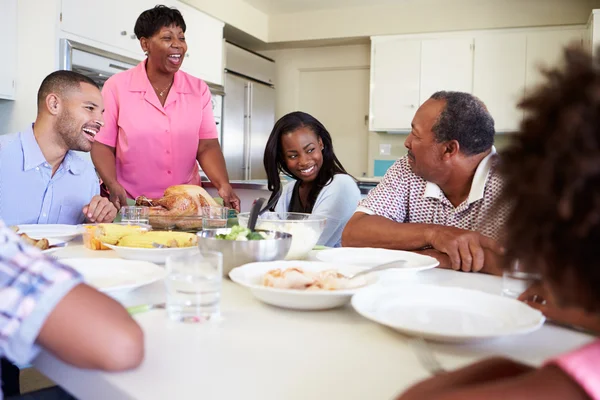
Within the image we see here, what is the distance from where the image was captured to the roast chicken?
1610 mm

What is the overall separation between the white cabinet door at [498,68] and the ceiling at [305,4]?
3.05 ft

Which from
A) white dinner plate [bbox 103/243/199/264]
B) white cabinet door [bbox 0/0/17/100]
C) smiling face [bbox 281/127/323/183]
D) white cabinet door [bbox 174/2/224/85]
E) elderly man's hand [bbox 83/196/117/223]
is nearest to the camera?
white dinner plate [bbox 103/243/199/264]

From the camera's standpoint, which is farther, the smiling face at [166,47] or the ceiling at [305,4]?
the ceiling at [305,4]

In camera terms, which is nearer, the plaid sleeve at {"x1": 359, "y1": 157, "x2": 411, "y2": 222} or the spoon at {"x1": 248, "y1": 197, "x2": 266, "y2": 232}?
the spoon at {"x1": 248, "y1": 197, "x2": 266, "y2": 232}

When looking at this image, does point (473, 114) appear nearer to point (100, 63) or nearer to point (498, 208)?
point (498, 208)

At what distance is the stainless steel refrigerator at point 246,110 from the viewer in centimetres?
512

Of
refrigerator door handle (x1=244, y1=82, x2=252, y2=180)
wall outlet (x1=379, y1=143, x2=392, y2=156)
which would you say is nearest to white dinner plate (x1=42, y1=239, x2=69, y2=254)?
refrigerator door handle (x1=244, y1=82, x2=252, y2=180)

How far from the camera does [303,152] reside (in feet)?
7.00

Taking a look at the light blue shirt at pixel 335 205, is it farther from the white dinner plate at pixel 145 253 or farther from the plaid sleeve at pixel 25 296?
the plaid sleeve at pixel 25 296

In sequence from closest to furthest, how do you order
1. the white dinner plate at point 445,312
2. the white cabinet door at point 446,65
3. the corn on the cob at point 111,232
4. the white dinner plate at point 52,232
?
the white dinner plate at point 445,312
the corn on the cob at point 111,232
the white dinner plate at point 52,232
the white cabinet door at point 446,65

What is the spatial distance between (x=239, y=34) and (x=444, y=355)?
5.25m

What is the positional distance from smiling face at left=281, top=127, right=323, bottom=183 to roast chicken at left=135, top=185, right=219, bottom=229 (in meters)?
0.55

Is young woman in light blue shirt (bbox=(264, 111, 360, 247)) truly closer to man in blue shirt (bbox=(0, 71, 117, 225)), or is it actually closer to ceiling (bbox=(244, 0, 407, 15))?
man in blue shirt (bbox=(0, 71, 117, 225))

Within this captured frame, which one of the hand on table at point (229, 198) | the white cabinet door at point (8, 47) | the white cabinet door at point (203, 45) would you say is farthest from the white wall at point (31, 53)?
the hand on table at point (229, 198)
